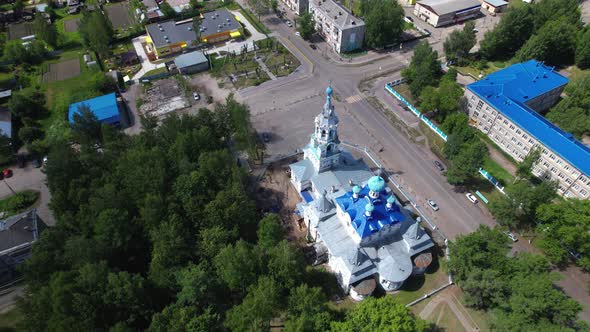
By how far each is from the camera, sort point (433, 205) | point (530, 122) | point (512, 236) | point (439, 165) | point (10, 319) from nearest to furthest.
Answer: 1. point (10, 319)
2. point (512, 236)
3. point (433, 205)
4. point (530, 122)
5. point (439, 165)

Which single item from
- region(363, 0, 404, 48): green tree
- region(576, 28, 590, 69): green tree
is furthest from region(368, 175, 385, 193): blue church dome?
region(576, 28, 590, 69): green tree

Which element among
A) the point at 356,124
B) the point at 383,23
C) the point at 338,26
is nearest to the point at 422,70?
the point at 356,124

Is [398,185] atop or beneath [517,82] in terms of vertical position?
beneath

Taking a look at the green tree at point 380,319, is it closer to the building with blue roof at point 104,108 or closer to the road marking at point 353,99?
the road marking at point 353,99

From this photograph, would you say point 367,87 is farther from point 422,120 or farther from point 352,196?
point 352,196

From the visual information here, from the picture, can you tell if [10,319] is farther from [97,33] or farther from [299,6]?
[299,6]

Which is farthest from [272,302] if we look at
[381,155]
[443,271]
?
[381,155]

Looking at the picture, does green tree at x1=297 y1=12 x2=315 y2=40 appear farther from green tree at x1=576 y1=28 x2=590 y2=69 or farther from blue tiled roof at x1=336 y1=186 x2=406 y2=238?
green tree at x1=576 y1=28 x2=590 y2=69
